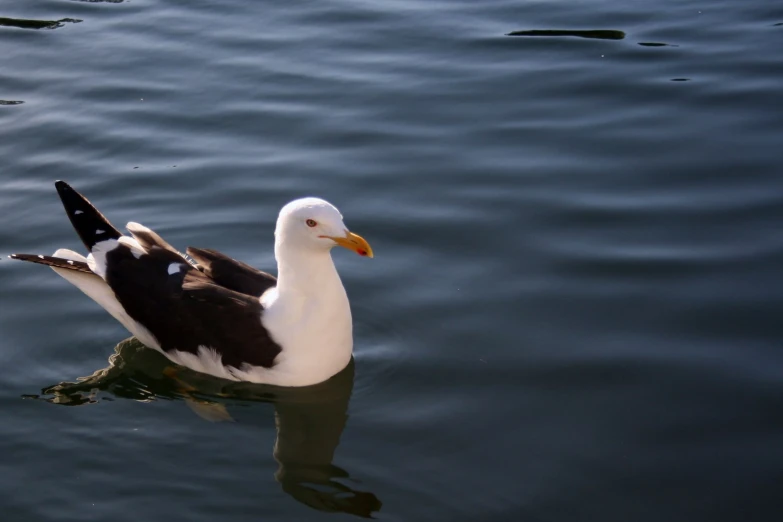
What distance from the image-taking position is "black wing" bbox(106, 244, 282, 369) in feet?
25.2

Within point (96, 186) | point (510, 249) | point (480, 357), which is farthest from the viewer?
point (96, 186)

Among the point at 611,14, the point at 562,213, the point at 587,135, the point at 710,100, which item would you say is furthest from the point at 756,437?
the point at 611,14

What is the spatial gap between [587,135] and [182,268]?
15.6ft

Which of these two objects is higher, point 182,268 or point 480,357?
point 182,268

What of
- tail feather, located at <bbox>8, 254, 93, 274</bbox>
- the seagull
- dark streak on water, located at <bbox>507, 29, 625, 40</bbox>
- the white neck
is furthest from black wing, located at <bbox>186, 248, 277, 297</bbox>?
dark streak on water, located at <bbox>507, 29, 625, 40</bbox>

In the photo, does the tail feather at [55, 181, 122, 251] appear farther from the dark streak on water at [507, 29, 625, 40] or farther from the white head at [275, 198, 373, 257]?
the dark streak on water at [507, 29, 625, 40]

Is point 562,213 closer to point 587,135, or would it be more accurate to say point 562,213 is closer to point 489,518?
point 587,135

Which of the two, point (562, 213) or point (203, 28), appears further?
point (203, 28)

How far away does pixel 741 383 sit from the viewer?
24.6 ft

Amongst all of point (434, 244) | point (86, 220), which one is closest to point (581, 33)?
point (434, 244)

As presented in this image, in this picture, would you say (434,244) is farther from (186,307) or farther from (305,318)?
(186,307)

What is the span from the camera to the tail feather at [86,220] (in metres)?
8.53

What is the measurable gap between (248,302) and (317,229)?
2.69ft

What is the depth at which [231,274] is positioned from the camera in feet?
26.6
